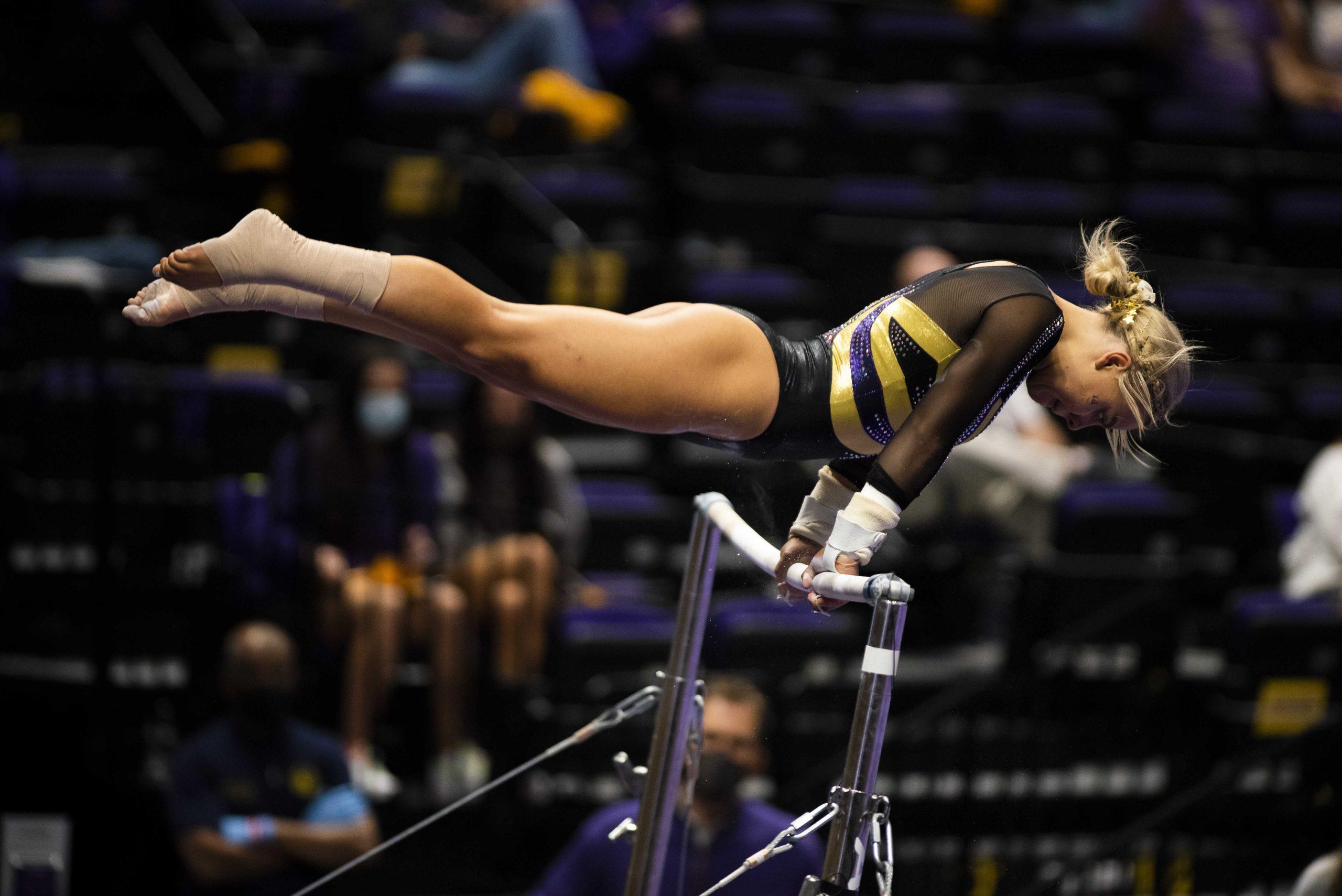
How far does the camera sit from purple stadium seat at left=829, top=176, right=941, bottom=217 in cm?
761

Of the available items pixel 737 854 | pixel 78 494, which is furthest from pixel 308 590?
pixel 737 854

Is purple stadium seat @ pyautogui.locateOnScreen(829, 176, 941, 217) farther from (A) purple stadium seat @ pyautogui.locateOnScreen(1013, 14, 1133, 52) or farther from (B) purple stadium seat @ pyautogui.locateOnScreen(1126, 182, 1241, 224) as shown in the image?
(A) purple stadium seat @ pyautogui.locateOnScreen(1013, 14, 1133, 52)

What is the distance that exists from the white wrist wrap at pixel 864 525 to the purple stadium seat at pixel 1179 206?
19.8ft

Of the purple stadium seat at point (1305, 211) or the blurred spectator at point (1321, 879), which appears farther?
the purple stadium seat at point (1305, 211)

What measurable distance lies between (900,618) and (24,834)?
2.30m

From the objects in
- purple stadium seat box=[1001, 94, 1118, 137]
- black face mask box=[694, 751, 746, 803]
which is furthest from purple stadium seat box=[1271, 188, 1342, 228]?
black face mask box=[694, 751, 746, 803]

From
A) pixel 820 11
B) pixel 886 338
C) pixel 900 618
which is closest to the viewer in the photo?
pixel 900 618

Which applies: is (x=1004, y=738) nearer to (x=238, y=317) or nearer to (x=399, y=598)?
(x=399, y=598)

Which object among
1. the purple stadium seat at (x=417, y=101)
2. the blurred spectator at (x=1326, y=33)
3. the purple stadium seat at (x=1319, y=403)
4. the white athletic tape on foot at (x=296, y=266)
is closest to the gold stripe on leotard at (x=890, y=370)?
Result: the white athletic tape on foot at (x=296, y=266)

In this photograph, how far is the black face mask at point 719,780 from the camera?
10.6ft

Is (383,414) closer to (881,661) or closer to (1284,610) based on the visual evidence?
(881,661)

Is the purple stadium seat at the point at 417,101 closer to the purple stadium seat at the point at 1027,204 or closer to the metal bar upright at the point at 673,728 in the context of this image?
the purple stadium seat at the point at 1027,204

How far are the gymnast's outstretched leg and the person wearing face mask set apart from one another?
2.13 m

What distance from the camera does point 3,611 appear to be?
4.72 metres
